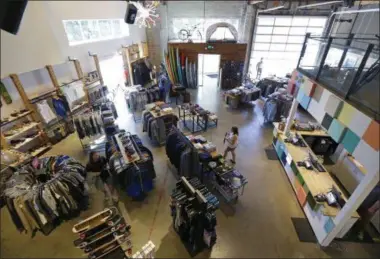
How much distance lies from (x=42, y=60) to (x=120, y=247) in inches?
235

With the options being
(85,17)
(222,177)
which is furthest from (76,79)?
(222,177)

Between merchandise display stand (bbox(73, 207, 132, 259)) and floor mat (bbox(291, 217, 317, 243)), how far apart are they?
10.7ft

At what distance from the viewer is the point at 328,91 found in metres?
3.57

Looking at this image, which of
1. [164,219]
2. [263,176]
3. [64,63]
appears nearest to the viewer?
[164,219]

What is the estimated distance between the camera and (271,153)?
6.11 meters

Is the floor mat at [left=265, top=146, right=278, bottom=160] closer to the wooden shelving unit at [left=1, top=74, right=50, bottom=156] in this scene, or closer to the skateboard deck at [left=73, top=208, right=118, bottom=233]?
the skateboard deck at [left=73, top=208, right=118, bottom=233]

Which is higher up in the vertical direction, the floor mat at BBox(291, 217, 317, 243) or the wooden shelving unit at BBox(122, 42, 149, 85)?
the wooden shelving unit at BBox(122, 42, 149, 85)

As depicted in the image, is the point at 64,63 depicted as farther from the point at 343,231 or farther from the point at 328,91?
the point at 343,231

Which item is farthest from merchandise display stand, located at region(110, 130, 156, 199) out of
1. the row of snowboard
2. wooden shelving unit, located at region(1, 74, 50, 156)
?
the row of snowboard

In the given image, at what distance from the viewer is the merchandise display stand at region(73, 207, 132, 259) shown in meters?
2.95

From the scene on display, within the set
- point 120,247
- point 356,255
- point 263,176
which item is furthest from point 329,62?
point 120,247

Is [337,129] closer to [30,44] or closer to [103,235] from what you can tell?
[103,235]

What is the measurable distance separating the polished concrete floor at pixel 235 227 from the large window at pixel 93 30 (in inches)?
185

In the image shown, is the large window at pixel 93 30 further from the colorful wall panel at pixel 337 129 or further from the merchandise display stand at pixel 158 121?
the colorful wall panel at pixel 337 129
